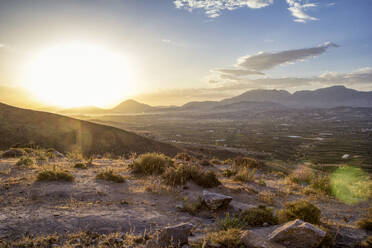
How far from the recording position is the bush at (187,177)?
9125mm

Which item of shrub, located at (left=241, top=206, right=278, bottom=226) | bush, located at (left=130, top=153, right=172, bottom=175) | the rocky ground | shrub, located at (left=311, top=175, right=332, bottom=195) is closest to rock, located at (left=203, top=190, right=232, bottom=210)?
the rocky ground

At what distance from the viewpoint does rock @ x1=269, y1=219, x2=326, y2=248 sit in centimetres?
437

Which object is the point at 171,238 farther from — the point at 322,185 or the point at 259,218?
the point at 322,185

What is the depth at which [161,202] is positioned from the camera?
721cm

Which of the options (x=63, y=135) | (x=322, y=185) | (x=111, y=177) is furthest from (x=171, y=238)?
(x=63, y=135)

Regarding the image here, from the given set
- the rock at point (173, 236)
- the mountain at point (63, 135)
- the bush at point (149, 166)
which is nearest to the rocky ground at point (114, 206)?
the rock at point (173, 236)

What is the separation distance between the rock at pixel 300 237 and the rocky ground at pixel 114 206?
0.60m

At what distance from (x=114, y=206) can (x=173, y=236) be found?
2919 mm

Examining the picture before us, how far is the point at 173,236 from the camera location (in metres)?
4.27

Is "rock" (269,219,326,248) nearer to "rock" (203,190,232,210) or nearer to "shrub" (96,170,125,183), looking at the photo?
"rock" (203,190,232,210)

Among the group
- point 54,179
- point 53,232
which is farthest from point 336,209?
point 54,179

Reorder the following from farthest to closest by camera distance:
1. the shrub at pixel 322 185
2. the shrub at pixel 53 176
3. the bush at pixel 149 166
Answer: the bush at pixel 149 166 < the shrub at pixel 322 185 < the shrub at pixel 53 176

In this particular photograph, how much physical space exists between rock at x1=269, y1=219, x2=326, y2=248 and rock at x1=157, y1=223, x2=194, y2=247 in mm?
1855

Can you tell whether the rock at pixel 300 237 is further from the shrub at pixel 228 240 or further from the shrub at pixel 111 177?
the shrub at pixel 111 177
